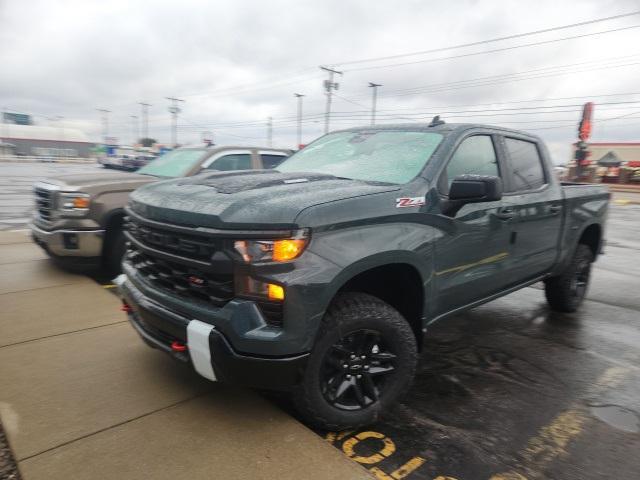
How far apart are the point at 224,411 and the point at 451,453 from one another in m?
1.34

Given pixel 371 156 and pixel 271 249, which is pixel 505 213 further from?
pixel 271 249

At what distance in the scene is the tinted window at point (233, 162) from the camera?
625 centimetres

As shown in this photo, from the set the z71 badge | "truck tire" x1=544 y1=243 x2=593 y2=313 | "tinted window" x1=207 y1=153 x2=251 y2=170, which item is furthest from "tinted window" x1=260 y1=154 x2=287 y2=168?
the z71 badge

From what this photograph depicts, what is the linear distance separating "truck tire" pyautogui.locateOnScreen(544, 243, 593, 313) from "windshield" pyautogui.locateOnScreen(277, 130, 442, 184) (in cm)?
257

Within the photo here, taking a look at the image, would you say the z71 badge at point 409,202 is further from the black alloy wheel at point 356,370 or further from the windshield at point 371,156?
the black alloy wheel at point 356,370

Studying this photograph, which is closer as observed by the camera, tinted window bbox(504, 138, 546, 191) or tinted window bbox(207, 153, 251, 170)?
tinted window bbox(504, 138, 546, 191)

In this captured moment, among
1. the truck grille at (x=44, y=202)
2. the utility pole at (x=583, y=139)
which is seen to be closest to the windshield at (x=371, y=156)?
the truck grille at (x=44, y=202)

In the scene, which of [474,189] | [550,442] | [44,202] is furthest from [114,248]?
[550,442]

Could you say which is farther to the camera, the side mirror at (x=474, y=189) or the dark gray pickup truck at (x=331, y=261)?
the side mirror at (x=474, y=189)

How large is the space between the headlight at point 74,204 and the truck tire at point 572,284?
4990 millimetres

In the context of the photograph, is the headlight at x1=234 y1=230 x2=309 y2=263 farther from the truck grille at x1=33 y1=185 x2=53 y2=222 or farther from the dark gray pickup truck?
the truck grille at x1=33 y1=185 x2=53 y2=222

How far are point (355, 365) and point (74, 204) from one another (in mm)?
3820

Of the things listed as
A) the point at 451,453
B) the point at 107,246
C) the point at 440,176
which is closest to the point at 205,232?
the point at 440,176

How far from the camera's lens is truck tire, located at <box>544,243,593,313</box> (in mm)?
5020
